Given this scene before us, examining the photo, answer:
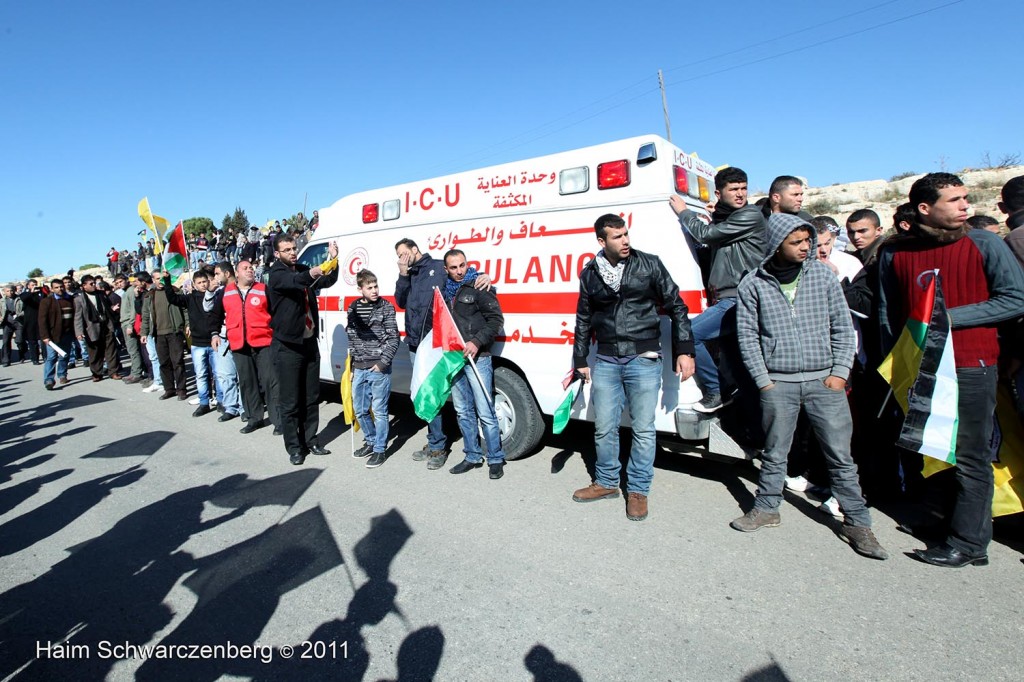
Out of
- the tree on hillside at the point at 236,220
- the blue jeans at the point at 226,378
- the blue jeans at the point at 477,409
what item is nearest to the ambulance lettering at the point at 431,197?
the blue jeans at the point at 477,409

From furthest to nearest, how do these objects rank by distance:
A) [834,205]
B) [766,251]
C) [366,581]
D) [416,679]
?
[834,205] → [766,251] → [366,581] → [416,679]

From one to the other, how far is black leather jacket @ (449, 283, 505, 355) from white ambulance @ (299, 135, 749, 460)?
0.23m

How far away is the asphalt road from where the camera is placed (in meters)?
2.69

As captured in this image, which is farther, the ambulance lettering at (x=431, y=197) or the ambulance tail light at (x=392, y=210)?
the ambulance tail light at (x=392, y=210)

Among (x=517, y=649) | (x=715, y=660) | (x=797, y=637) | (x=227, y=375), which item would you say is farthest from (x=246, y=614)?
(x=227, y=375)

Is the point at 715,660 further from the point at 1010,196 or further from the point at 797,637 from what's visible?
the point at 1010,196

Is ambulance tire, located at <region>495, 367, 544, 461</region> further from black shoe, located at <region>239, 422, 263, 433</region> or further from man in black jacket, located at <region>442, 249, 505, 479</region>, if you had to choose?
black shoe, located at <region>239, 422, 263, 433</region>

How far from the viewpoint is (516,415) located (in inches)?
212

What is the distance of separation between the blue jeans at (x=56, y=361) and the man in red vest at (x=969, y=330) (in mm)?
13592

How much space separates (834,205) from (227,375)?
18.9 meters

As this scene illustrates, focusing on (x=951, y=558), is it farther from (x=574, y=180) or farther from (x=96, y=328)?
(x=96, y=328)

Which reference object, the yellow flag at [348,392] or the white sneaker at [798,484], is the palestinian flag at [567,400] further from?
the yellow flag at [348,392]

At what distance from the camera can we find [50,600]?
3.42 m

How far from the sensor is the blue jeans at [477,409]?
5.09 metres
